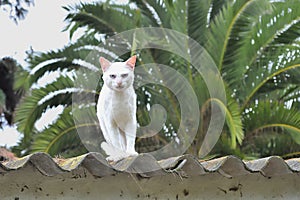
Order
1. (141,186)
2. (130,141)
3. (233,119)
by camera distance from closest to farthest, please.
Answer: (141,186), (130,141), (233,119)

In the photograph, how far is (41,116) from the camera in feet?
34.8

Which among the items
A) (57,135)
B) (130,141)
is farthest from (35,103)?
(130,141)

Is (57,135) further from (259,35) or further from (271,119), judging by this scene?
(259,35)

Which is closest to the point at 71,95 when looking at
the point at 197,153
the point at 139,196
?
the point at 197,153

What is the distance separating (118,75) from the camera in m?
3.93

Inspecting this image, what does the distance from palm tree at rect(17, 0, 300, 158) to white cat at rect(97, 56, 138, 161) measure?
5.27m

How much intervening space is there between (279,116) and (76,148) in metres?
3.50

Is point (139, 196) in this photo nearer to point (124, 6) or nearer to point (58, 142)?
point (58, 142)

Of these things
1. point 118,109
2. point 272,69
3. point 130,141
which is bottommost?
point 272,69

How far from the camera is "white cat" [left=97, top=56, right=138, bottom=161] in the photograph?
396 centimetres

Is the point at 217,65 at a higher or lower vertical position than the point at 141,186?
lower

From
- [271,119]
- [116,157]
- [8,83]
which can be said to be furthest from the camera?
[8,83]

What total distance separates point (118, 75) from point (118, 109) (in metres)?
0.22

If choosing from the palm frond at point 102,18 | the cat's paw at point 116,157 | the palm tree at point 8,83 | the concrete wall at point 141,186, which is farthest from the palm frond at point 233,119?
the palm tree at point 8,83
